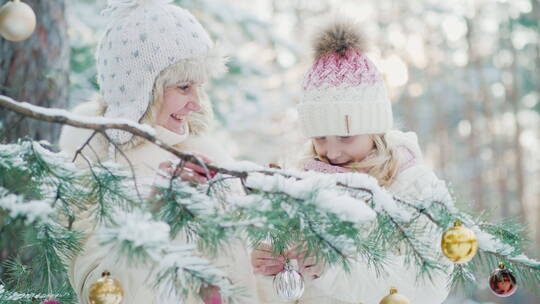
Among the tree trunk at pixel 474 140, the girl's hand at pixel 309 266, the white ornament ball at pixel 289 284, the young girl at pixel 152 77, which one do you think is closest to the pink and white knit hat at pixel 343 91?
the young girl at pixel 152 77

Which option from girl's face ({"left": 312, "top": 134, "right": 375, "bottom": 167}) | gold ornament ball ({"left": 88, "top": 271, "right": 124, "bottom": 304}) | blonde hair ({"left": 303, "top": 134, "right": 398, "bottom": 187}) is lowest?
gold ornament ball ({"left": 88, "top": 271, "right": 124, "bottom": 304})

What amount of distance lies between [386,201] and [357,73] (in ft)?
3.60

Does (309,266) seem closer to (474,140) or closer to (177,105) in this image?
(177,105)

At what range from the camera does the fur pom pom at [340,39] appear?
98.3 inches

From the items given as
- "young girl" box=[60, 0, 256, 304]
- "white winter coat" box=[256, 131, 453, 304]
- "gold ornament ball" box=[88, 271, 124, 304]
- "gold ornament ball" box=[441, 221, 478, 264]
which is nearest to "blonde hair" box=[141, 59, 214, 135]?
"young girl" box=[60, 0, 256, 304]

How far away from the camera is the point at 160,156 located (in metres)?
2.54

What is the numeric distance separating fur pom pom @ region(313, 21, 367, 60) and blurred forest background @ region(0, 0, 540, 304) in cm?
8

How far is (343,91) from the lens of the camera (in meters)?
2.44

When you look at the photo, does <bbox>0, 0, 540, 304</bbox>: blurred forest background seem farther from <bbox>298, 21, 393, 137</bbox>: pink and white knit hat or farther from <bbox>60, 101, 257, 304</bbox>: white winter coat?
<bbox>60, 101, 257, 304</bbox>: white winter coat

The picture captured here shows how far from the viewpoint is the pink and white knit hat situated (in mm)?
2434

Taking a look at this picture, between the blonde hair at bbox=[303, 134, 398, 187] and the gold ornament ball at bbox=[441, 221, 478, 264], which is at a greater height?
the blonde hair at bbox=[303, 134, 398, 187]

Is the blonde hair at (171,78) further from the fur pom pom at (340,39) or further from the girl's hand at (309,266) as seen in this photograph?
the girl's hand at (309,266)

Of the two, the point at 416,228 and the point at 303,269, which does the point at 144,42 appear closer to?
the point at 303,269

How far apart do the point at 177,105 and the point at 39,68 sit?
3.31ft
